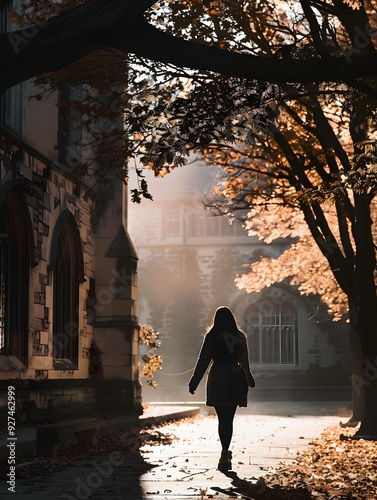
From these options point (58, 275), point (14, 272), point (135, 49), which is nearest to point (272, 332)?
point (58, 275)

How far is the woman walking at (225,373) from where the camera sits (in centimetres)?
1005

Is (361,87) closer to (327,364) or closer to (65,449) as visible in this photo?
(65,449)

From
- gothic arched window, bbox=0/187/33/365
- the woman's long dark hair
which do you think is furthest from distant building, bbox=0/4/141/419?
the woman's long dark hair

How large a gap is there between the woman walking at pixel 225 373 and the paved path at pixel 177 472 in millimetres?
505

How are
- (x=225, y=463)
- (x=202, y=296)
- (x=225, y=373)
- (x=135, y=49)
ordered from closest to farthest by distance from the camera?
(x=135, y=49) → (x=225, y=463) → (x=225, y=373) → (x=202, y=296)

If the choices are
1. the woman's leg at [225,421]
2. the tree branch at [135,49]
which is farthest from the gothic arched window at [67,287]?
the tree branch at [135,49]

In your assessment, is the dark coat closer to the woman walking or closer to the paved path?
the woman walking

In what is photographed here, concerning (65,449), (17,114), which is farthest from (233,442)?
(17,114)

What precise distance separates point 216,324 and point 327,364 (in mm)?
28199

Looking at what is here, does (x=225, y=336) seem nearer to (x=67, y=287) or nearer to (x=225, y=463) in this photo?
(x=225, y=463)

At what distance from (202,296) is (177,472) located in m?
30.9

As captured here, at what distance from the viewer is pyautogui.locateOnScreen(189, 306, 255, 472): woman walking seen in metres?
10.1

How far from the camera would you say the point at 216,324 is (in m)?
10.5

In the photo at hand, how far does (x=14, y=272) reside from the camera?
15812 mm
